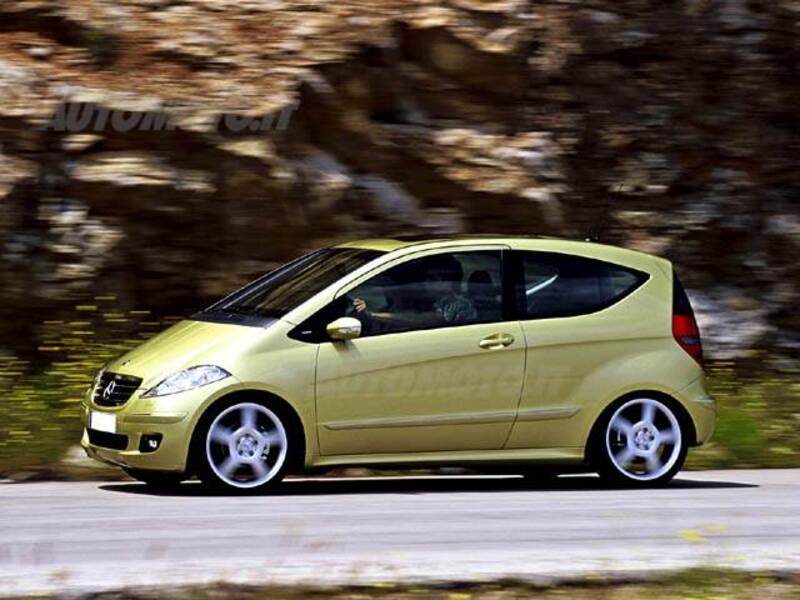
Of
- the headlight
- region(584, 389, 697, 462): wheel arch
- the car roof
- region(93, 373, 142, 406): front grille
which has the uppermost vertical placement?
the car roof

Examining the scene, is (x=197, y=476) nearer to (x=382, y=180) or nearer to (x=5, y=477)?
(x=5, y=477)

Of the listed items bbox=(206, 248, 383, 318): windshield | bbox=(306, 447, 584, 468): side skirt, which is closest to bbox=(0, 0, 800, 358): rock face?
bbox=(206, 248, 383, 318): windshield

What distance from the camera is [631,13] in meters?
18.5

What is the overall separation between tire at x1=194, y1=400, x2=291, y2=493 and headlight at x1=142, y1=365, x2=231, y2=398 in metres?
0.18

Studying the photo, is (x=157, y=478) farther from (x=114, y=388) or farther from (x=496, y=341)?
(x=496, y=341)

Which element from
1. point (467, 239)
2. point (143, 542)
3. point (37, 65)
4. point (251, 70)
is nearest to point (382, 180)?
point (251, 70)

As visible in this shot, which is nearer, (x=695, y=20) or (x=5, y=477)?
(x=5, y=477)

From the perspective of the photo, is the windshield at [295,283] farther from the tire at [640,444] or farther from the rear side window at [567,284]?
the tire at [640,444]

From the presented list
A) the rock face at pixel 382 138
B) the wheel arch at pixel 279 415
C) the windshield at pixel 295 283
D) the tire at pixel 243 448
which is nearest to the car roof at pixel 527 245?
the windshield at pixel 295 283

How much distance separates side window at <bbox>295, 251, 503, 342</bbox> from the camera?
11.3 metres

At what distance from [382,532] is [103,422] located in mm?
2365

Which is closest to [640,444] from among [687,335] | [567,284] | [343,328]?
[687,335]

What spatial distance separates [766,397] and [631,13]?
4996 mm

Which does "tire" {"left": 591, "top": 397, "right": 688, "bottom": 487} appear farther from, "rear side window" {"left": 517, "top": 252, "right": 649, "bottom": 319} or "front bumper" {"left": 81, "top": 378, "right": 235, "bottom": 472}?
"front bumper" {"left": 81, "top": 378, "right": 235, "bottom": 472}
